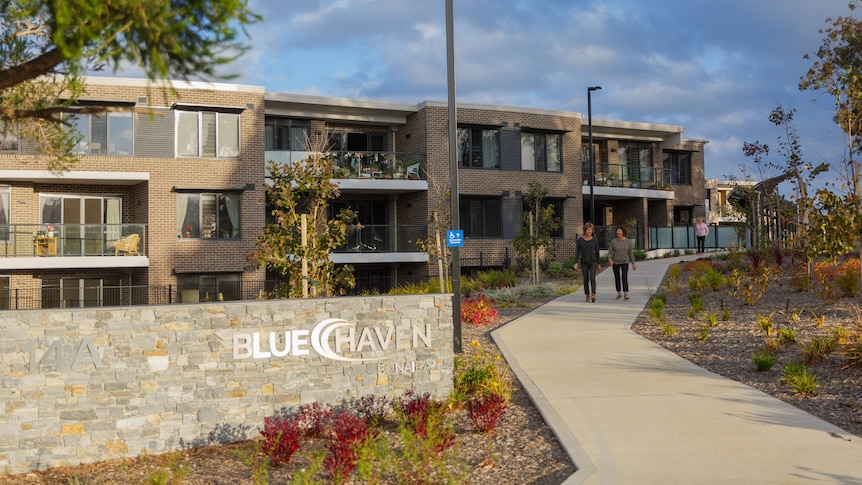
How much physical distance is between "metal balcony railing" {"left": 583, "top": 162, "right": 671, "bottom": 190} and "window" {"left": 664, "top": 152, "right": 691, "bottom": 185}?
2.43 meters

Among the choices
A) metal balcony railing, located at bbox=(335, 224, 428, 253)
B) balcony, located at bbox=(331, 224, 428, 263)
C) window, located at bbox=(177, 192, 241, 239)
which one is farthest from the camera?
metal balcony railing, located at bbox=(335, 224, 428, 253)

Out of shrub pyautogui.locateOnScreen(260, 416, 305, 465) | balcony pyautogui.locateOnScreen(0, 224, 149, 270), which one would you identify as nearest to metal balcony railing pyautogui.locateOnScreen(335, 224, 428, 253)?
balcony pyautogui.locateOnScreen(0, 224, 149, 270)

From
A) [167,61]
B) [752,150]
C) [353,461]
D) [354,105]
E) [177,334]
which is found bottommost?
[353,461]

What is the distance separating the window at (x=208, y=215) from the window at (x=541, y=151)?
41.0 ft

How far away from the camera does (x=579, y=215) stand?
116ft

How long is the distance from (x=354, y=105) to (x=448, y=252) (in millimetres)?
8925

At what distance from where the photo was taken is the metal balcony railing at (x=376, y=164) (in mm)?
29109

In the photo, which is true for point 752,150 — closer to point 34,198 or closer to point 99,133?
point 99,133

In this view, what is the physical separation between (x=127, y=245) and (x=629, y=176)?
23.1 meters

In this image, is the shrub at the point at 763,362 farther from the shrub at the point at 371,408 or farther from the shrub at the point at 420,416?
the shrub at the point at 371,408

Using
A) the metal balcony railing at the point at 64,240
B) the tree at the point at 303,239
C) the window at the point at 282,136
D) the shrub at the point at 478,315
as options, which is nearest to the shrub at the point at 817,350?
the shrub at the point at 478,315

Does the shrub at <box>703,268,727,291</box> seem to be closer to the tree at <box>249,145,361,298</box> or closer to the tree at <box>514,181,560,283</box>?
the tree at <box>514,181,560,283</box>

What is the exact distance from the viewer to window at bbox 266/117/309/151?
30047 mm

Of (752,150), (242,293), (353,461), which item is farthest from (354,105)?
(353,461)
